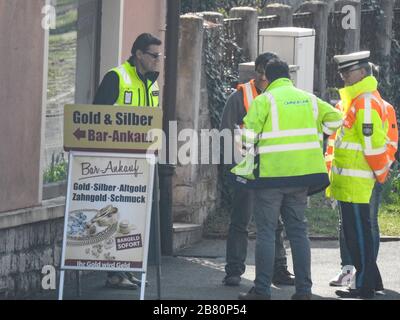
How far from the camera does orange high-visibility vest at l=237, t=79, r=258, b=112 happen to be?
10438mm

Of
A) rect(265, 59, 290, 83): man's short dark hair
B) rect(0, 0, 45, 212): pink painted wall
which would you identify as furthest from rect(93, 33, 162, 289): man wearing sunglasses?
rect(265, 59, 290, 83): man's short dark hair

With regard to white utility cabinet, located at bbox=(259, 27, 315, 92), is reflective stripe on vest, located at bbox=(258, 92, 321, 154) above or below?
below

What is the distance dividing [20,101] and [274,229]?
7.07 ft

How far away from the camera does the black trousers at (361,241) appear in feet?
33.2

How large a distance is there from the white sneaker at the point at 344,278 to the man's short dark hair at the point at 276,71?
1.88 meters

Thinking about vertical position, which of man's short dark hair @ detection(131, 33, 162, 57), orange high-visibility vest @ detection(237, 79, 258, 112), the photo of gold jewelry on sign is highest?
man's short dark hair @ detection(131, 33, 162, 57)

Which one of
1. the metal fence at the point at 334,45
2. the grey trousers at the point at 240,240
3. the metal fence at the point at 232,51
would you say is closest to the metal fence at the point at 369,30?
the metal fence at the point at 334,45

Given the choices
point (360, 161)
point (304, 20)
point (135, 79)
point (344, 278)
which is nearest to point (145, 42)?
point (135, 79)

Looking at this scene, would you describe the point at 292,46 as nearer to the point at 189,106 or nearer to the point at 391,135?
the point at 189,106

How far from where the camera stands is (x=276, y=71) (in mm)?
9766

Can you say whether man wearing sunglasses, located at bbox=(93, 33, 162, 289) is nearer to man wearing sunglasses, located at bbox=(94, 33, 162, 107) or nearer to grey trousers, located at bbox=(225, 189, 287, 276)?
man wearing sunglasses, located at bbox=(94, 33, 162, 107)

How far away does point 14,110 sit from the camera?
963 centimetres

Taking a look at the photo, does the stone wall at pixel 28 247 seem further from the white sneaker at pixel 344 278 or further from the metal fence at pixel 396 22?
the metal fence at pixel 396 22

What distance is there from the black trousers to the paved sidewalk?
0.77 ft
